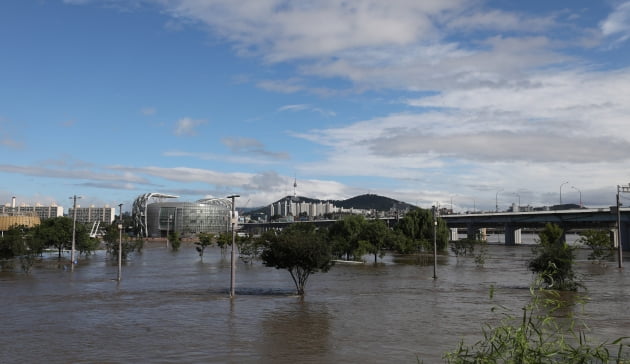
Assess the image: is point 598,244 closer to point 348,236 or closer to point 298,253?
point 348,236

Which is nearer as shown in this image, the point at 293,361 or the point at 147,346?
the point at 293,361

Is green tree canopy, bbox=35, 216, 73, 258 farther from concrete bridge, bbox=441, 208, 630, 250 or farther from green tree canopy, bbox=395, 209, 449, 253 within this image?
concrete bridge, bbox=441, 208, 630, 250

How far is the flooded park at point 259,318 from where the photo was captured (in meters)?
18.3

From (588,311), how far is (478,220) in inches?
4530

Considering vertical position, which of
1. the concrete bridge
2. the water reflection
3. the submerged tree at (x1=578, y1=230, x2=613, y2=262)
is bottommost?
the water reflection

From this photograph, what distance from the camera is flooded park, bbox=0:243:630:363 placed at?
18328 mm

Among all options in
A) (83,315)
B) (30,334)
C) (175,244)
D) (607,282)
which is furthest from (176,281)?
(175,244)

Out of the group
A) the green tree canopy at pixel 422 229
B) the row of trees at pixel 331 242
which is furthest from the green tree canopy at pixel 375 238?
the green tree canopy at pixel 422 229

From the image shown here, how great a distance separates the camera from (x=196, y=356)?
696 inches

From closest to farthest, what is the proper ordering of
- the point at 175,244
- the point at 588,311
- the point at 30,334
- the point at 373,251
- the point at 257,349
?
the point at 257,349
the point at 30,334
the point at 588,311
the point at 373,251
the point at 175,244

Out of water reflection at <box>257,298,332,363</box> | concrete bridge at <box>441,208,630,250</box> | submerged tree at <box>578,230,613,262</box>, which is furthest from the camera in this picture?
concrete bridge at <box>441,208,630,250</box>

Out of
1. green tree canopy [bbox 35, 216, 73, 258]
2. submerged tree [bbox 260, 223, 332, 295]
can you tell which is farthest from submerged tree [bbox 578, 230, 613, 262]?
green tree canopy [bbox 35, 216, 73, 258]

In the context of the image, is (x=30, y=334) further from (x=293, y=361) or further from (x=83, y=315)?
(x=293, y=361)

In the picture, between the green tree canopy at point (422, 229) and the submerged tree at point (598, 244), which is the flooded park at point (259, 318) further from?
the green tree canopy at point (422, 229)
